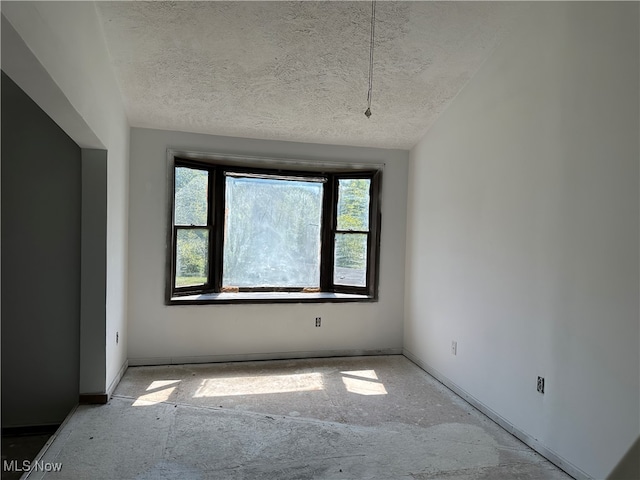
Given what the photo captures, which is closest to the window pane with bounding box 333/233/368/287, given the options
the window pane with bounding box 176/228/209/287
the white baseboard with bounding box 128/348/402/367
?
the white baseboard with bounding box 128/348/402/367

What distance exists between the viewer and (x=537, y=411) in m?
2.41

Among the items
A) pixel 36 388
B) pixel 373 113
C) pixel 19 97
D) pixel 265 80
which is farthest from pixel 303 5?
pixel 36 388

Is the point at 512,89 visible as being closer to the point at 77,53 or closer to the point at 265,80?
the point at 265,80

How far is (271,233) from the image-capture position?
432cm

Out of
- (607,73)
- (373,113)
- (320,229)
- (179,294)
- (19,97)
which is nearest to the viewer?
(607,73)

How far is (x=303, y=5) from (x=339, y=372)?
3143 millimetres

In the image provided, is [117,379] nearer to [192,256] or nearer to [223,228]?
[192,256]

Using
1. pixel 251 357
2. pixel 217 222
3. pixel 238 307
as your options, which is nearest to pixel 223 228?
pixel 217 222

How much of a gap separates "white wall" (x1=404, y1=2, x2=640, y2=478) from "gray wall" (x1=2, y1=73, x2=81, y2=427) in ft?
10.5

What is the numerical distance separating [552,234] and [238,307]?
291cm

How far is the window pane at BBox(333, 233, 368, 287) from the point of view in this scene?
175 inches

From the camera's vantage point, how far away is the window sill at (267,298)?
3865 millimetres

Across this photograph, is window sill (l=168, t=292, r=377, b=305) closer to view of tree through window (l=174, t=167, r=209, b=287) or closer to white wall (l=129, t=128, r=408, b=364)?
white wall (l=129, t=128, r=408, b=364)

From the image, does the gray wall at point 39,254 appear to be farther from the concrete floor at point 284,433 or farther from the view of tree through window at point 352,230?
the view of tree through window at point 352,230
